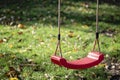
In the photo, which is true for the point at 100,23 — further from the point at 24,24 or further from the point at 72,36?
the point at 24,24

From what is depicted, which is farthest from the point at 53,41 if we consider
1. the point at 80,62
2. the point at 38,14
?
the point at 80,62

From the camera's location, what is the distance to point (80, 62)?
5.43 m

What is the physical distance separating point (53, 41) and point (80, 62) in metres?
2.86

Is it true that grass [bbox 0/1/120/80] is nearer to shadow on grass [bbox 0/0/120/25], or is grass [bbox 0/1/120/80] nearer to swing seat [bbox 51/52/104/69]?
shadow on grass [bbox 0/0/120/25]

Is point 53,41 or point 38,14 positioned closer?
point 53,41

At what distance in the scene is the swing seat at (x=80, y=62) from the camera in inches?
198

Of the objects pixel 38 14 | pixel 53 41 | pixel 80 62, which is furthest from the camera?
pixel 38 14

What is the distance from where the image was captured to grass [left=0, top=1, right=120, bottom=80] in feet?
20.6

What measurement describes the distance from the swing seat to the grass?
2.30ft

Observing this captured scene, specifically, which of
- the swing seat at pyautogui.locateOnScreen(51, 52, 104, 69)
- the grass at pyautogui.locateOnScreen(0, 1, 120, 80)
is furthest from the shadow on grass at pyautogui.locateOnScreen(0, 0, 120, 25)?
the swing seat at pyautogui.locateOnScreen(51, 52, 104, 69)

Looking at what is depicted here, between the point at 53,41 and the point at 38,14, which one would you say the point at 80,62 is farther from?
the point at 38,14

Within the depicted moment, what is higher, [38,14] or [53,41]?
[38,14]

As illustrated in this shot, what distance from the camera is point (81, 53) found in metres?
7.29

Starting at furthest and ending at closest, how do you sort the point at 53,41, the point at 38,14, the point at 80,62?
the point at 38,14, the point at 53,41, the point at 80,62
